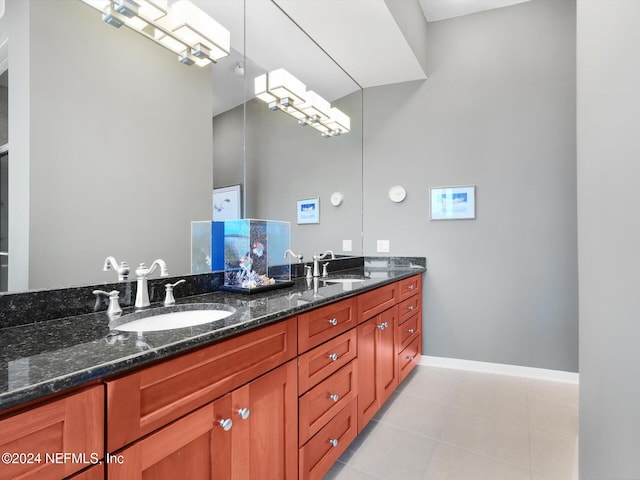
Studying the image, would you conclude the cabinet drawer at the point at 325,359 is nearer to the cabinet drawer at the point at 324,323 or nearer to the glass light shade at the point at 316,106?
the cabinet drawer at the point at 324,323

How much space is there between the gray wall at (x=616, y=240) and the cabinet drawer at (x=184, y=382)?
887mm

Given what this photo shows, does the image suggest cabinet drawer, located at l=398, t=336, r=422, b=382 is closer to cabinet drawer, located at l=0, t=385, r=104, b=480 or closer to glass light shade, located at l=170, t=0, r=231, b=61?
cabinet drawer, located at l=0, t=385, r=104, b=480

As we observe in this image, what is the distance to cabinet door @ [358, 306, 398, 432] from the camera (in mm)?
1852

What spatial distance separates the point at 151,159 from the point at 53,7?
582mm

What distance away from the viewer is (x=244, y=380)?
1063mm

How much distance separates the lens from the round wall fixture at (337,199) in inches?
118

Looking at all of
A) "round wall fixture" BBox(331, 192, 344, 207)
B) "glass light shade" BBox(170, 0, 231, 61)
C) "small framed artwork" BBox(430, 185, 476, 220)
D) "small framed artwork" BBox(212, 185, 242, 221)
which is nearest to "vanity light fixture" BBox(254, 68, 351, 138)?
"glass light shade" BBox(170, 0, 231, 61)

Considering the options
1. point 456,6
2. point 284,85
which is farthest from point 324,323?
point 456,6

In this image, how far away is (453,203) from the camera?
2.99 metres

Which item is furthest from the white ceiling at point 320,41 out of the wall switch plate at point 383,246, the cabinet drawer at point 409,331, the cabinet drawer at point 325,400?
the cabinet drawer at point 409,331

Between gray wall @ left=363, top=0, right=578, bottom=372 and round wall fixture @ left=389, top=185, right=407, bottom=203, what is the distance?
0.15ft

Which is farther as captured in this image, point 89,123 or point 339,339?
point 339,339

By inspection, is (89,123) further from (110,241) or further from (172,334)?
(172,334)

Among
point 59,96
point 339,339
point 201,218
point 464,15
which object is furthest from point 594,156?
point 464,15
